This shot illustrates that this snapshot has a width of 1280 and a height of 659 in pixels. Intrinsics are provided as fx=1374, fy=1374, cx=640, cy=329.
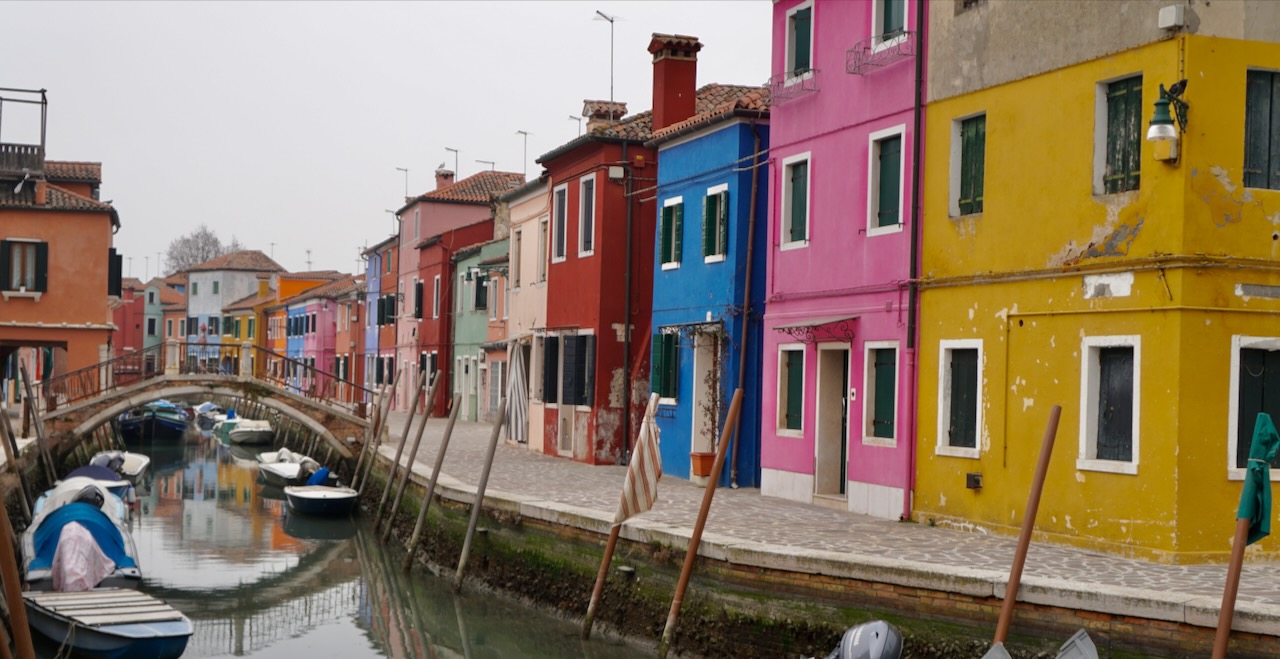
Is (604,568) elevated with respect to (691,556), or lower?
lower

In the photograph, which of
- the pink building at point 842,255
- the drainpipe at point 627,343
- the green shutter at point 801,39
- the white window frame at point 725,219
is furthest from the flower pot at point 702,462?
the green shutter at point 801,39

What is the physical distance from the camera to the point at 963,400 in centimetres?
1516

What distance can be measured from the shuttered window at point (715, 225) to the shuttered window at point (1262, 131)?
9.49 meters

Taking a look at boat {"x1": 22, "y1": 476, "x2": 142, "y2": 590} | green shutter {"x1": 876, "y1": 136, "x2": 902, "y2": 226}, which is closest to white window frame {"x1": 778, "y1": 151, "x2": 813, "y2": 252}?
green shutter {"x1": 876, "y1": 136, "x2": 902, "y2": 226}

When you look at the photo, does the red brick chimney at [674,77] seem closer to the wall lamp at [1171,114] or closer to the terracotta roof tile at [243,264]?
the wall lamp at [1171,114]

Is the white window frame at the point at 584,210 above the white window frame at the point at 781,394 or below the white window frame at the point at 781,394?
above

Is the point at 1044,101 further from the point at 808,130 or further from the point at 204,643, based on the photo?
the point at 204,643

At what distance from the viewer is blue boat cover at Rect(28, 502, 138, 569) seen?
1748 cm

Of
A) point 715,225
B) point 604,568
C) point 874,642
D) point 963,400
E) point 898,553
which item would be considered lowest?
point 604,568

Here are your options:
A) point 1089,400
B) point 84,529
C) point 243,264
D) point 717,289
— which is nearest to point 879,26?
point 717,289

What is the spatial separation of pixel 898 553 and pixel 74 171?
3310 centimetres

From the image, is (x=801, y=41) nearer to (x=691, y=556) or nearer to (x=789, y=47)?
(x=789, y=47)

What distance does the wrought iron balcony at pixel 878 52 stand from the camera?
636 inches

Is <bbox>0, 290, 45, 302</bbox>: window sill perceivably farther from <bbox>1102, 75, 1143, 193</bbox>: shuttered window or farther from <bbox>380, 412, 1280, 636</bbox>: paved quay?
<bbox>1102, 75, 1143, 193</bbox>: shuttered window
